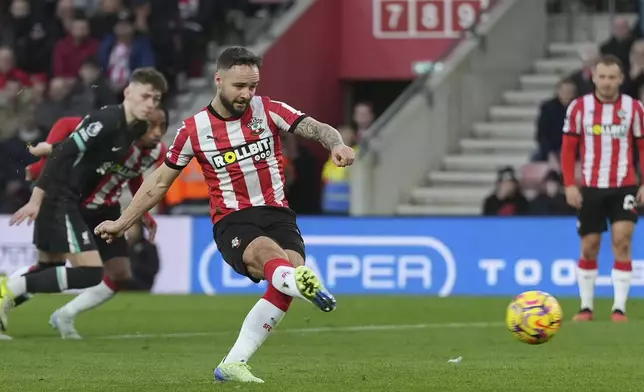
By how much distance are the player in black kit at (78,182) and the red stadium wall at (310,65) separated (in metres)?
11.6

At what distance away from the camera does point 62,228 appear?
39.3 ft

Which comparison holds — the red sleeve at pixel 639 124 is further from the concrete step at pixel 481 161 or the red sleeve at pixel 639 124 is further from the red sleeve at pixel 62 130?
the concrete step at pixel 481 161

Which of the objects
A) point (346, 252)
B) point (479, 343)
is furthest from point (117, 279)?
point (346, 252)

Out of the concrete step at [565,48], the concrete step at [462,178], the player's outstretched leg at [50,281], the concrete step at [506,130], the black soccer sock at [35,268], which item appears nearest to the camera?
the player's outstretched leg at [50,281]

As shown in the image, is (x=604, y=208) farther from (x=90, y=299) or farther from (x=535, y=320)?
(x=535, y=320)

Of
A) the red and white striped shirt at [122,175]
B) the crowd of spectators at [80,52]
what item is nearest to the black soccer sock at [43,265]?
the red and white striped shirt at [122,175]

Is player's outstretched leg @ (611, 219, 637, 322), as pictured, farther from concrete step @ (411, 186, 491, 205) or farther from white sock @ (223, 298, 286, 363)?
concrete step @ (411, 186, 491, 205)

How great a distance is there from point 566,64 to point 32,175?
40.1 feet

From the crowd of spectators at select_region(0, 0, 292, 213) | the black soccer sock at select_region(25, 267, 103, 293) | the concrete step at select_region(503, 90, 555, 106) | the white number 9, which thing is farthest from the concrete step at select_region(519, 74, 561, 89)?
the black soccer sock at select_region(25, 267, 103, 293)

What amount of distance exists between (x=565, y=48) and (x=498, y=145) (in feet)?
6.30

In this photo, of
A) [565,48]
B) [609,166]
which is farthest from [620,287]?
[565,48]

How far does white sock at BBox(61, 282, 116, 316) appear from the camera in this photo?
492 inches

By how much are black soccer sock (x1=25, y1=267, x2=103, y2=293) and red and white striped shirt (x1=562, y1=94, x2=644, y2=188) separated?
433 centimetres

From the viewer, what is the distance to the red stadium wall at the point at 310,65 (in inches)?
941
